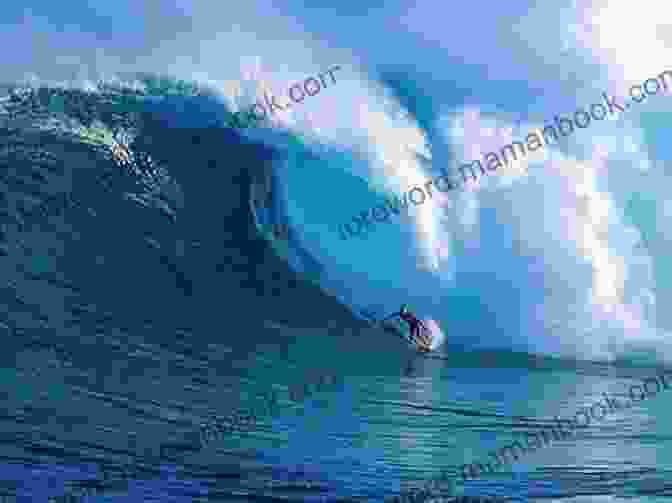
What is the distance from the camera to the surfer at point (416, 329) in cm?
1365

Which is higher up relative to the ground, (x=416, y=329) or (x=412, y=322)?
(x=412, y=322)

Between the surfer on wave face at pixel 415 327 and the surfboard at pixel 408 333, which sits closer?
the surfboard at pixel 408 333

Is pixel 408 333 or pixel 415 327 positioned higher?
pixel 415 327

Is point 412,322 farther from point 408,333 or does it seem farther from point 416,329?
point 408,333

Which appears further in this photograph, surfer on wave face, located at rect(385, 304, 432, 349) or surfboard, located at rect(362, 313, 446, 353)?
surfer on wave face, located at rect(385, 304, 432, 349)

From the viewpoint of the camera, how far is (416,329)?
13867 mm

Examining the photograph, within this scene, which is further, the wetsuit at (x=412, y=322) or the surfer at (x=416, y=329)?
the wetsuit at (x=412, y=322)

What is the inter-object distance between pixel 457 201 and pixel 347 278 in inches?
125

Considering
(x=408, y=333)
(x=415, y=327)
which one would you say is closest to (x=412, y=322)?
(x=415, y=327)

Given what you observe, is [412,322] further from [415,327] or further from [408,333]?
[408,333]

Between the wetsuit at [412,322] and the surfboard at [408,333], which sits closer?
the surfboard at [408,333]

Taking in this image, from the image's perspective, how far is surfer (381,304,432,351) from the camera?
44.8 ft

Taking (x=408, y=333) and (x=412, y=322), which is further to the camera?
(x=412, y=322)

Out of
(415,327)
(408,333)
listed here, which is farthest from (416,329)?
(408,333)
